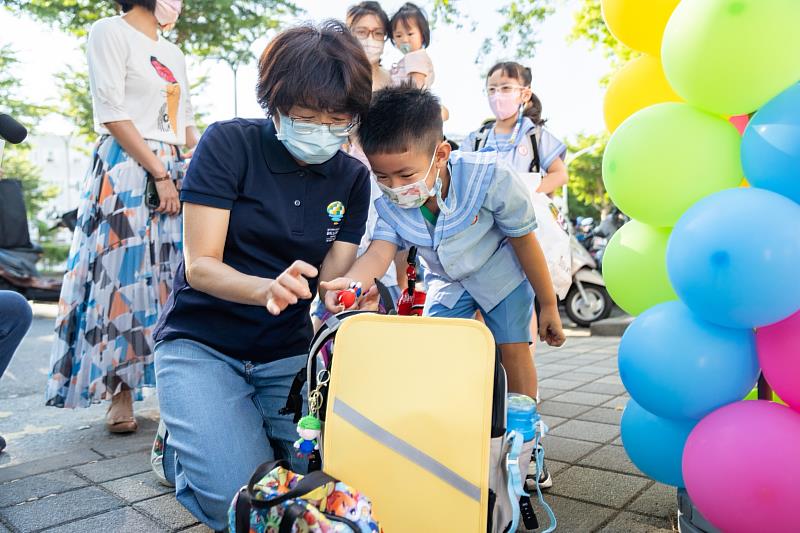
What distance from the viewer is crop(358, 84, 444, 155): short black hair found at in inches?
82.7

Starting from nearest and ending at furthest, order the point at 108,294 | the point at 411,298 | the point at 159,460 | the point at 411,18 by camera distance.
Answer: the point at 159,460 → the point at 411,298 → the point at 108,294 → the point at 411,18

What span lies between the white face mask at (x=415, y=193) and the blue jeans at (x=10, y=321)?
1531mm

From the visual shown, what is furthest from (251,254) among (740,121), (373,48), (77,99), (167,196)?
(77,99)

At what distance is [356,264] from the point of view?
2316 millimetres

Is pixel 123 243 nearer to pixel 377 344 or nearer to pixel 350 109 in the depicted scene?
pixel 350 109

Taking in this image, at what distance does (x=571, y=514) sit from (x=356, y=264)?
1082 mm

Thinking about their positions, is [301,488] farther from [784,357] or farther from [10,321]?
[10,321]

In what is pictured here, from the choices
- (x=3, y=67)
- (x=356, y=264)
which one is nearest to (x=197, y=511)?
(x=356, y=264)

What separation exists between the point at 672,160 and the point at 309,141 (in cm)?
100

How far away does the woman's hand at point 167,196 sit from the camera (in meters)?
3.11

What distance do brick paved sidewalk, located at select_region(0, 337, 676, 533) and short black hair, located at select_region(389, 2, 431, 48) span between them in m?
2.19

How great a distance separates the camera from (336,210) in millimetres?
2221

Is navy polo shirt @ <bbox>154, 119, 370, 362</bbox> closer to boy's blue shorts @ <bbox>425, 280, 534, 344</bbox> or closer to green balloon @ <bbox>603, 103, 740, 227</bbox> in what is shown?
boy's blue shorts @ <bbox>425, 280, 534, 344</bbox>

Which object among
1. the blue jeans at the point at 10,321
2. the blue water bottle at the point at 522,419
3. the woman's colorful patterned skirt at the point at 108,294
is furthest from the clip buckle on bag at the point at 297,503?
the woman's colorful patterned skirt at the point at 108,294
